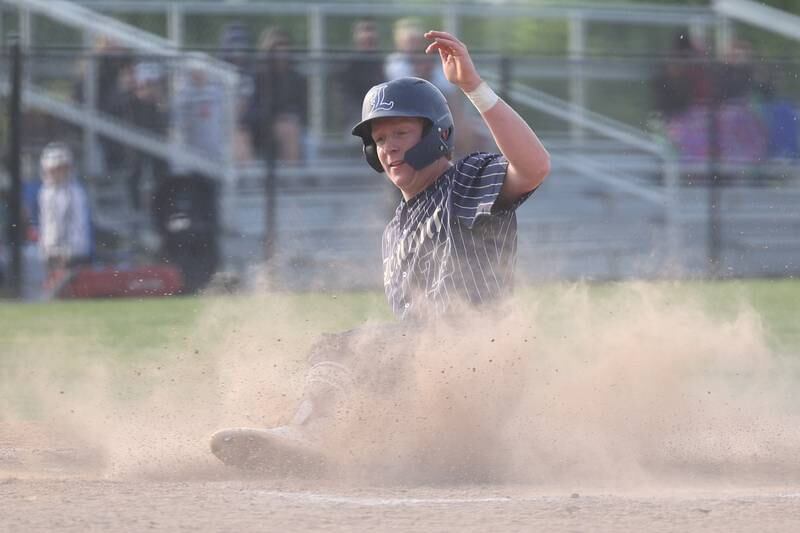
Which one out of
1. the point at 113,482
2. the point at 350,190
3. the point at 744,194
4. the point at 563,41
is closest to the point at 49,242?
the point at 350,190

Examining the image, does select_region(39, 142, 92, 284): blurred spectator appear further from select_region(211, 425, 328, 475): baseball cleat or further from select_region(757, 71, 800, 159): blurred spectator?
select_region(211, 425, 328, 475): baseball cleat

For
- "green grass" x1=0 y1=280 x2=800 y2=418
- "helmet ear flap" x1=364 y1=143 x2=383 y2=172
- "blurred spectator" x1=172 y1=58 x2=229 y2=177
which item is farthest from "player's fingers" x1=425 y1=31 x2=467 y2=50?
"blurred spectator" x1=172 y1=58 x2=229 y2=177

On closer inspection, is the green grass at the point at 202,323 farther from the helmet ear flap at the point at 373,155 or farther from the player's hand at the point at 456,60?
the player's hand at the point at 456,60

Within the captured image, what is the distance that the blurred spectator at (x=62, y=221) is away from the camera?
45.4 ft

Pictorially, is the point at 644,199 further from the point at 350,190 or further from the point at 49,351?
the point at 49,351

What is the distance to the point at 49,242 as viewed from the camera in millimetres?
13867

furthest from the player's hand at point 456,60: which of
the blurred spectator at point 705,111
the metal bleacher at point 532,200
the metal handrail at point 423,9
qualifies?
the blurred spectator at point 705,111

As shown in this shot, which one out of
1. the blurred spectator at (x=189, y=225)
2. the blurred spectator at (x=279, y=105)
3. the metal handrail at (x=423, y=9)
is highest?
the metal handrail at (x=423, y=9)

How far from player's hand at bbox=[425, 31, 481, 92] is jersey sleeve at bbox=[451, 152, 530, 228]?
38 cm

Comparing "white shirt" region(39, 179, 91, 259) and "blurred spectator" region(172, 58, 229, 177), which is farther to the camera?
"blurred spectator" region(172, 58, 229, 177)

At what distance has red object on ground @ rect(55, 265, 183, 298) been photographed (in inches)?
546

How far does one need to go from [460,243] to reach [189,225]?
8815 mm

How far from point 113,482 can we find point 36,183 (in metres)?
9.39

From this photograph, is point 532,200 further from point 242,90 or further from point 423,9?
point 242,90
